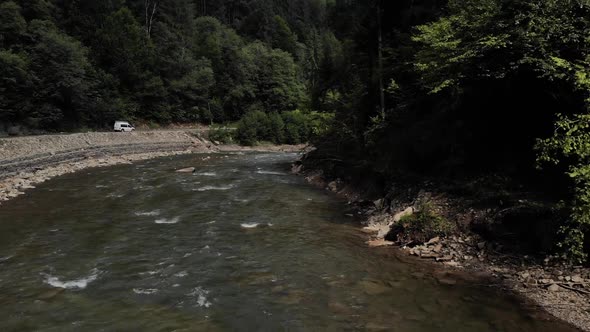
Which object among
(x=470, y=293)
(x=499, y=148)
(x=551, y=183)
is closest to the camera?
(x=470, y=293)

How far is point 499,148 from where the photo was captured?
45.1 feet

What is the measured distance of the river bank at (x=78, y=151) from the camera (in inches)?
1005

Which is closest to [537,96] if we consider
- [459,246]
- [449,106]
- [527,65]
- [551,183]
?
[527,65]

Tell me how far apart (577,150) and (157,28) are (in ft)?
256

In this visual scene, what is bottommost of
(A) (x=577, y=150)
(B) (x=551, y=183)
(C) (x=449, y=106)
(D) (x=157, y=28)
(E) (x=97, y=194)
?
(E) (x=97, y=194)

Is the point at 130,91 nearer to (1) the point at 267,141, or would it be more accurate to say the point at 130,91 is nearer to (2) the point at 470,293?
(1) the point at 267,141

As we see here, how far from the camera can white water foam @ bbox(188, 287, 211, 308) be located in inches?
351

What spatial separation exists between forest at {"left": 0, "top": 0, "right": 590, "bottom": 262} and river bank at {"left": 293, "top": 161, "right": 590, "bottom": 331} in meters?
0.74

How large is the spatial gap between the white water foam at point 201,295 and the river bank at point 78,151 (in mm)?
14545

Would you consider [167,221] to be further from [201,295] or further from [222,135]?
[222,135]

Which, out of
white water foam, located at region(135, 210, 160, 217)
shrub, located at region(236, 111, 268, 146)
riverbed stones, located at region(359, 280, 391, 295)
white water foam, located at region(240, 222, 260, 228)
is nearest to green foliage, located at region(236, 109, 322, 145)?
shrub, located at region(236, 111, 268, 146)

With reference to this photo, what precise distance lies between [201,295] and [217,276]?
1.14 metres

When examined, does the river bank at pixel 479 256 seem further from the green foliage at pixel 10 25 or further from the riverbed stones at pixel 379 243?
the green foliage at pixel 10 25

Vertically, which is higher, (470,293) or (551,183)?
(551,183)
